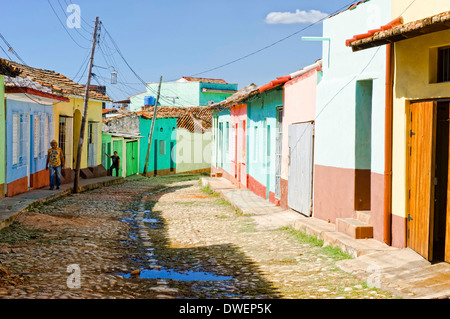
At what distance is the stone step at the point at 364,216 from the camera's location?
8.99m

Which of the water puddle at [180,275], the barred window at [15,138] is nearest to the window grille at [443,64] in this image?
the water puddle at [180,275]

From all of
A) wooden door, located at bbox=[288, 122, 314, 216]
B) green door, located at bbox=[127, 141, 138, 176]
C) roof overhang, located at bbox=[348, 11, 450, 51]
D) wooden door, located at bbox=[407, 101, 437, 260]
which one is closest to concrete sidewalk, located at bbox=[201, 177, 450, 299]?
wooden door, located at bbox=[407, 101, 437, 260]

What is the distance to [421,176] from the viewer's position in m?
7.31

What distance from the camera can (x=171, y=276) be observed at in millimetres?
7766

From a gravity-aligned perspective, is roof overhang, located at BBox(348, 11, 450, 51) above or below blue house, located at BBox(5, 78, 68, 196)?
above

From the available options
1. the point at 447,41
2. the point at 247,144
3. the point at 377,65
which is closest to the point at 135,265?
the point at 377,65

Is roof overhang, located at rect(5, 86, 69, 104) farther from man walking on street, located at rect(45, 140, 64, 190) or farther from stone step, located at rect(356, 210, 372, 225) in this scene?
stone step, located at rect(356, 210, 372, 225)

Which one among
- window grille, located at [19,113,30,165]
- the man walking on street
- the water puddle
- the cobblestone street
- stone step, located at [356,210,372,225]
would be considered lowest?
the water puddle

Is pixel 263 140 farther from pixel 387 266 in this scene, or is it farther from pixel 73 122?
pixel 73 122

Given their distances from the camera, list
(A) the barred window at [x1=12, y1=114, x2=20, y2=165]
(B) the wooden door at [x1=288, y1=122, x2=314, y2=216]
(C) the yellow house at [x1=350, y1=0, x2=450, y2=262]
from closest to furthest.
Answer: (C) the yellow house at [x1=350, y1=0, x2=450, y2=262]
(B) the wooden door at [x1=288, y1=122, x2=314, y2=216]
(A) the barred window at [x1=12, y1=114, x2=20, y2=165]

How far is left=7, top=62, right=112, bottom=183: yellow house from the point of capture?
834 inches

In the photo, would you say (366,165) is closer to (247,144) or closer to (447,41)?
(447,41)

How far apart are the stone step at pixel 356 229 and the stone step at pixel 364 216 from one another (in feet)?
0.26

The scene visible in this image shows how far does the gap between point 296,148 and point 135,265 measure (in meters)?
5.27
